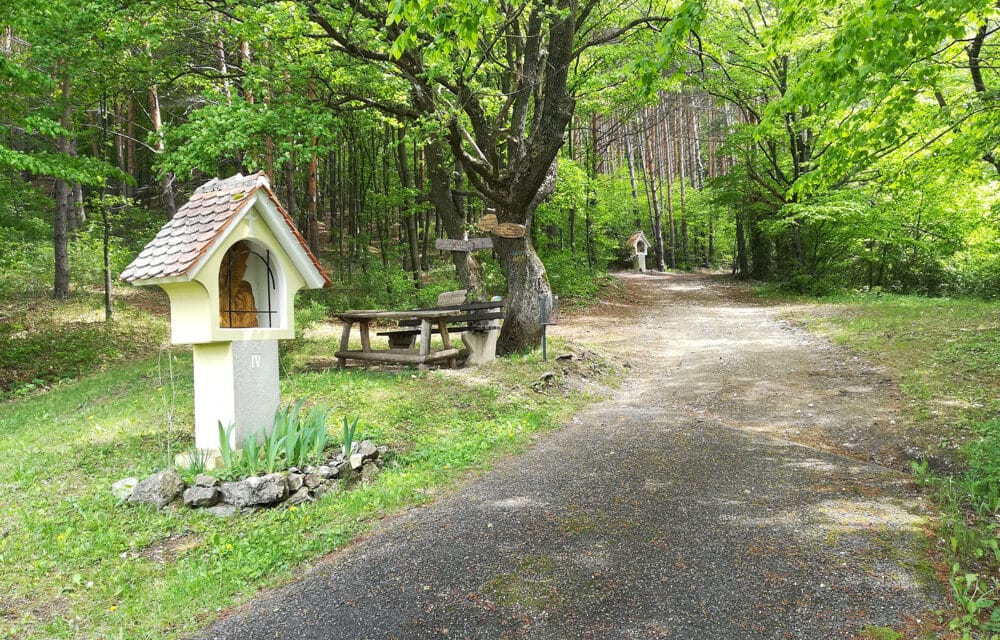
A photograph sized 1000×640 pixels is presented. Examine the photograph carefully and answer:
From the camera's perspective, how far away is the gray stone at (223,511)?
436 centimetres

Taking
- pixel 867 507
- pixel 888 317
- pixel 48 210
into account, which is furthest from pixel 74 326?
pixel 888 317

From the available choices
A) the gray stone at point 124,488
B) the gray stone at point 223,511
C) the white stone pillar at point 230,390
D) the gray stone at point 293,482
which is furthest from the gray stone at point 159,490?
the gray stone at point 293,482

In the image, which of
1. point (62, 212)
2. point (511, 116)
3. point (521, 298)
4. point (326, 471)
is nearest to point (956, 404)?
point (521, 298)

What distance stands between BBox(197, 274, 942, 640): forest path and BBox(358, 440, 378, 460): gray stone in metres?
1.05

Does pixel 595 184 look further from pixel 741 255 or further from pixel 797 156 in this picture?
pixel 741 255

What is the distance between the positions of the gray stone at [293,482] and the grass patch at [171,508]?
306mm

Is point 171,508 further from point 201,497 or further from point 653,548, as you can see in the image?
point 653,548

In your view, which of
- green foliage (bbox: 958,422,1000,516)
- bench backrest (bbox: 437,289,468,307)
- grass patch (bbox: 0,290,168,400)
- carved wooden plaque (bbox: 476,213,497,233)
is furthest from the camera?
grass patch (bbox: 0,290,168,400)

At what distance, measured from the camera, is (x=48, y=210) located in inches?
870

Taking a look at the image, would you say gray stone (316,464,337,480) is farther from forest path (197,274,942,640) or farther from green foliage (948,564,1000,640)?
green foliage (948,564,1000,640)

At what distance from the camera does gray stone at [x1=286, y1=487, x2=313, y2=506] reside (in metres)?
4.52

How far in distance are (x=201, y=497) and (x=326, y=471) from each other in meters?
0.96

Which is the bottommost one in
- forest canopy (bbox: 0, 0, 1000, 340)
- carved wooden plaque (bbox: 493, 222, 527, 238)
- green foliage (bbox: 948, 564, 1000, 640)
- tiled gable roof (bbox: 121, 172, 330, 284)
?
green foliage (bbox: 948, 564, 1000, 640)

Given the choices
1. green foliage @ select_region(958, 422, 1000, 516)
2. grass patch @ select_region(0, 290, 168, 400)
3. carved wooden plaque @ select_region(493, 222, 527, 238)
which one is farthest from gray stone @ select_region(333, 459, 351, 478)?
grass patch @ select_region(0, 290, 168, 400)
